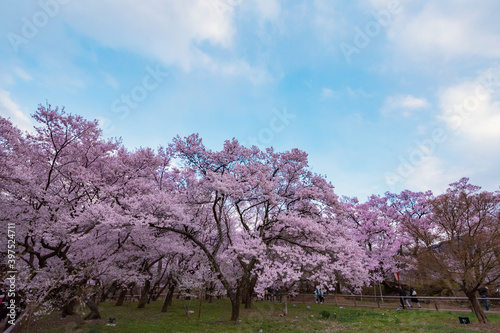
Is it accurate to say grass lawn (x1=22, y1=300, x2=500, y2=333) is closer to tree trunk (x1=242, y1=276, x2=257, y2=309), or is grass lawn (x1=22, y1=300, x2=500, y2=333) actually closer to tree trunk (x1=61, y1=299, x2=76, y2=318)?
tree trunk (x1=61, y1=299, x2=76, y2=318)

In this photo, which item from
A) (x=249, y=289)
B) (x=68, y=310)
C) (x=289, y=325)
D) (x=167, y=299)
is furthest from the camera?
(x=249, y=289)

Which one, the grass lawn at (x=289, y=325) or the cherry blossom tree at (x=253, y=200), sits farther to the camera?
the cherry blossom tree at (x=253, y=200)

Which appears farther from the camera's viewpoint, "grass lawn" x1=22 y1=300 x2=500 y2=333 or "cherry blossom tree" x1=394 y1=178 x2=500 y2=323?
"cherry blossom tree" x1=394 y1=178 x2=500 y2=323

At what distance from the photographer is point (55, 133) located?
1388cm

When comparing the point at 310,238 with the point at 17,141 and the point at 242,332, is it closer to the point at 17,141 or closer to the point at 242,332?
the point at 242,332

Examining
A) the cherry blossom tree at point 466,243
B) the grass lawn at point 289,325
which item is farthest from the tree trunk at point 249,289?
the cherry blossom tree at point 466,243

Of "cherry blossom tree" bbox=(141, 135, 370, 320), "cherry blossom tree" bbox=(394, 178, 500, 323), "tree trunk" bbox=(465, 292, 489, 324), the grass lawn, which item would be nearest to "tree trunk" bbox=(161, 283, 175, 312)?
the grass lawn

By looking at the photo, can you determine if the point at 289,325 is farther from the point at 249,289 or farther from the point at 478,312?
the point at 478,312

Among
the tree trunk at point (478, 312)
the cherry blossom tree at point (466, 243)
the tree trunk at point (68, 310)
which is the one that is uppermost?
the cherry blossom tree at point (466, 243)

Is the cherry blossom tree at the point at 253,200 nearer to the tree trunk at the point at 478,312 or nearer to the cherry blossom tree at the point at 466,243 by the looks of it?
the cherry blossom tree at the point at 466,243

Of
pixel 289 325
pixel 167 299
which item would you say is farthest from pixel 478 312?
pixel 167 299

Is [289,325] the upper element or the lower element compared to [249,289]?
lower

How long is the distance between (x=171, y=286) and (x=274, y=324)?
10.0m

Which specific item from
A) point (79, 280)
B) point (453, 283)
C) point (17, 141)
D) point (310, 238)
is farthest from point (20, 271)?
point (453, 283)
